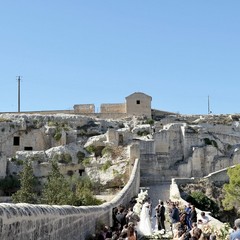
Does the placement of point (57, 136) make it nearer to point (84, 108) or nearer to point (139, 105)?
point (139, 105)

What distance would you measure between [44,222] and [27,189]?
93.2 feet

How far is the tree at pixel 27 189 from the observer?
33.9 m

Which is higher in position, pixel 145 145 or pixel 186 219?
pixel 145 145

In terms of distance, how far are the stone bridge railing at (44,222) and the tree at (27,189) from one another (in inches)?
835

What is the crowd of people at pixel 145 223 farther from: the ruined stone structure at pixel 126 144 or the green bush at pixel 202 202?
the green bush at pixel 202 202

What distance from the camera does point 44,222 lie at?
8.03 metres

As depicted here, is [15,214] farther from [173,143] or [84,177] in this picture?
[173,143]

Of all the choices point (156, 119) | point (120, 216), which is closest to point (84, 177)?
point (156, 119)

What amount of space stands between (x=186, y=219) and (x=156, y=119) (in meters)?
41.0

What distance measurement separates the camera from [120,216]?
16.4m

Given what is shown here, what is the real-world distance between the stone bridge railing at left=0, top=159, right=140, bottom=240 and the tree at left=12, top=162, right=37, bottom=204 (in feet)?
69.6

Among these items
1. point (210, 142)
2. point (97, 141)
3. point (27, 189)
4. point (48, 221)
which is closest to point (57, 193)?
point (27, 189)

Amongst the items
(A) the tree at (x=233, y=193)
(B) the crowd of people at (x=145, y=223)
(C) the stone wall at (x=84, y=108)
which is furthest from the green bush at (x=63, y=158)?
(B) the crowd of people at (x=145, y=223)

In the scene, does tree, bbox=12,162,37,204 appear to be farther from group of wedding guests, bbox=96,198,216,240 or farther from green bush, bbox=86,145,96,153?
group of wedding guests, bbox=96,198,216,240
